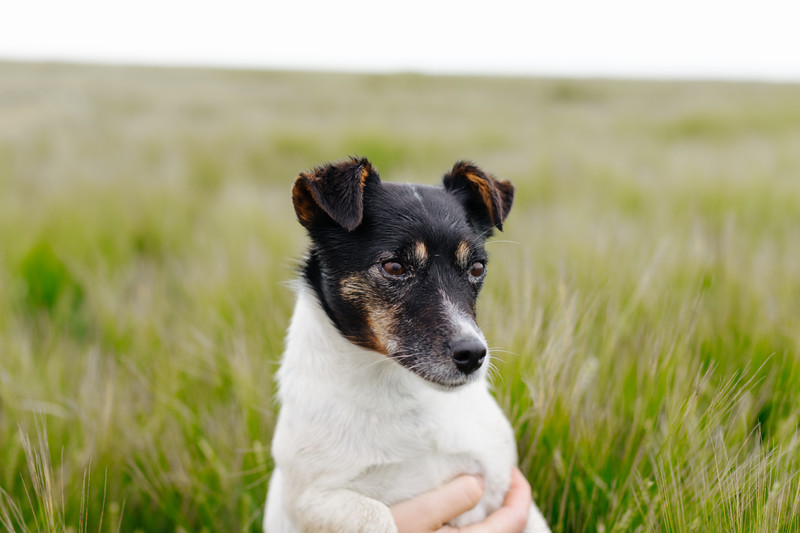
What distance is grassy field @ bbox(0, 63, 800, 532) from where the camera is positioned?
2506 millimetres

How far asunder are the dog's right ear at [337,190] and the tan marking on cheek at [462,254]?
15.9 inches

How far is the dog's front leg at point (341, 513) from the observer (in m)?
2.02

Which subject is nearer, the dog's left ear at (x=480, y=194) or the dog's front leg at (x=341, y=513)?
the dog's front leg at (x=341, y=513)

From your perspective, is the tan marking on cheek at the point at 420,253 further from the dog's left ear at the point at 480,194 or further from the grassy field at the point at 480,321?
the grassy field at the point at 480,321

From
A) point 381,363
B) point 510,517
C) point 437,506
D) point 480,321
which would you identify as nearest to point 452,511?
point 437,506

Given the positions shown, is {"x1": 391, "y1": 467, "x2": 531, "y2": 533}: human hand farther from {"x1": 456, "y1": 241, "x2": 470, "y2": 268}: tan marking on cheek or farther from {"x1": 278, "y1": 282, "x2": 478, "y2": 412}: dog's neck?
{"x1": 456, "y1": 241, "x2": 470, "y2": 268}: tan marking on cheek

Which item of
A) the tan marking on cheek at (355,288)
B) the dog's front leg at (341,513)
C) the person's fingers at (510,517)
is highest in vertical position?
the tan marking on cheek at (355,288)

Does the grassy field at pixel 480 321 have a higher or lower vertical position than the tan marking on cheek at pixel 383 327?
lower

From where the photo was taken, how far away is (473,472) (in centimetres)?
240

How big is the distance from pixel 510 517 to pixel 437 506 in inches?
10.8

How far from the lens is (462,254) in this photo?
238cm

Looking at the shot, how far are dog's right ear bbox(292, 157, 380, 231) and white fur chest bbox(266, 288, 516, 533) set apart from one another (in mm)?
404

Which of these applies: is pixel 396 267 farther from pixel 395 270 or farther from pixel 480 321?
pixel 480 321

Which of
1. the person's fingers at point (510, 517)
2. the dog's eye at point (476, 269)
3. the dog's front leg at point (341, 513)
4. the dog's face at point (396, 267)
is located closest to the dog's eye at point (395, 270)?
the dog's face at point (396, 267)
